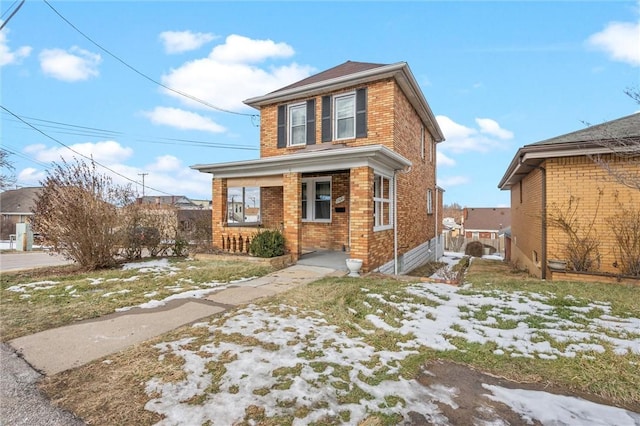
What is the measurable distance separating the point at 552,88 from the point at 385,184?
26.5ft

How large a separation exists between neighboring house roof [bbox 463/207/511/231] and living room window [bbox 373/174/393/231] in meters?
37.7

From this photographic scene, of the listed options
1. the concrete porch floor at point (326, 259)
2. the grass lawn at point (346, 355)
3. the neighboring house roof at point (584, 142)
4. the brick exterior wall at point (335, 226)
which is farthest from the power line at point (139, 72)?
the neighboring house roof at point (584, 142)

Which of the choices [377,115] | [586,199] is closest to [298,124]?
[377,115]

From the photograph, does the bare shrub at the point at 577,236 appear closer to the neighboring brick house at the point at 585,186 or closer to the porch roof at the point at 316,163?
the neighboring brick house at the point at 585,186

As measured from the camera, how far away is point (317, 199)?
38.7 ft

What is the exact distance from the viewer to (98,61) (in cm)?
1526

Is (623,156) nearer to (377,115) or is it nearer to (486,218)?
(377,115)

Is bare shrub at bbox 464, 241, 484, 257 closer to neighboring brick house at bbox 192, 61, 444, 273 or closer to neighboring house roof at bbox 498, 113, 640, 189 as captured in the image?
neighboring brick house at bbox 192, 61, 444, 273

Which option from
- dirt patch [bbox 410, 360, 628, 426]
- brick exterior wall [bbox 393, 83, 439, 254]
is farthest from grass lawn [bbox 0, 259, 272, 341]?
brick exterior wall [bbox 393, 83, 439, 254]

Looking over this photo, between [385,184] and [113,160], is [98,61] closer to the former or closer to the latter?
[385,184]

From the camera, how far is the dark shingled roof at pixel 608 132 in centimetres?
669

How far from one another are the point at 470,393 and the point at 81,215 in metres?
9.48

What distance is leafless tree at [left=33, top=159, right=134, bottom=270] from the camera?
8109mm

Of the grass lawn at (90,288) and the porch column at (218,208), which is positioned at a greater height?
the porch column at (218,208)
